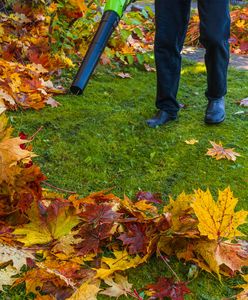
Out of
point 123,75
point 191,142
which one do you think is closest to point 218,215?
point 191,142

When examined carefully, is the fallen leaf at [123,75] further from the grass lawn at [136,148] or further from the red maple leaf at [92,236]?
the red maple leaf at [92,236]

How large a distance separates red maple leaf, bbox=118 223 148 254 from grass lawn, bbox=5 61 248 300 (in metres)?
0.07

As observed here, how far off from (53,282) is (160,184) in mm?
906

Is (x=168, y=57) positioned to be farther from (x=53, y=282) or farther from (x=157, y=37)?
(x=53, y=282)

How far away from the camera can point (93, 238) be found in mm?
1587

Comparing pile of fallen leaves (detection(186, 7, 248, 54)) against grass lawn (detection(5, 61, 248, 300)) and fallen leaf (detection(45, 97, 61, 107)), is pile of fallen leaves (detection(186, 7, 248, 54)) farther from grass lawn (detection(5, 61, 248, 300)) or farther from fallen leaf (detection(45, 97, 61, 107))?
fallen leaf (detection(45, 97, 61, 107))

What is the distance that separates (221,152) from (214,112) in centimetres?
49

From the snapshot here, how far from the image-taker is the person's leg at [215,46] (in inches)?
102

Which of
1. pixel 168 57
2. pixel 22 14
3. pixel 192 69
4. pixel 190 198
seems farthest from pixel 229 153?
pixel 22 14

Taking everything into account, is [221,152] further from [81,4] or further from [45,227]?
[81,4]

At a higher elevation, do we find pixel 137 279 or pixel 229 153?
pixel 137 279

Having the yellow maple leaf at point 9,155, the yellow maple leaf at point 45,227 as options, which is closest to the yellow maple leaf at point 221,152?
the yellow maple leaf at point 45,227

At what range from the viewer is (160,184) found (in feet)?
7.14

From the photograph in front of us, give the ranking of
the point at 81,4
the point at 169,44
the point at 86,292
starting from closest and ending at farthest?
the point at 86,292
the point at 169,44
the point at 81,4
